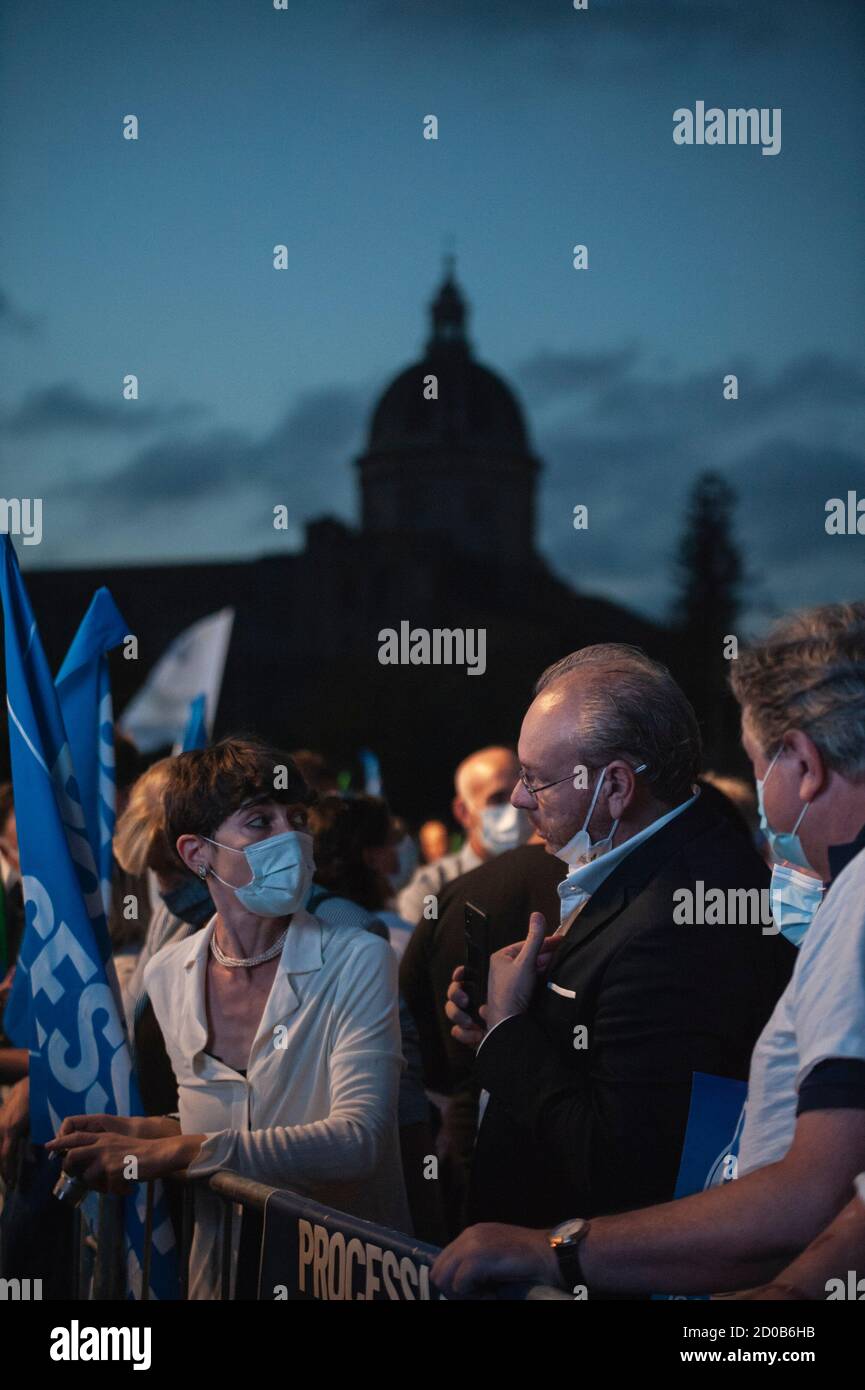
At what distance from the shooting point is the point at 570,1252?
2.52 metres

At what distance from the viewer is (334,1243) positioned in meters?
3.12

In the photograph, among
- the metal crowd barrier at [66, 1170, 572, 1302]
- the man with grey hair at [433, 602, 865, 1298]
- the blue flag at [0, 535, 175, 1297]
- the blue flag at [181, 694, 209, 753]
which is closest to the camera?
the man with grey hair at [433, 602, 865, 1298]

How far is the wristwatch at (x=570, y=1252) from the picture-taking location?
99.1 inches

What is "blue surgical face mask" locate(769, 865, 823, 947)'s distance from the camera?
3.11m

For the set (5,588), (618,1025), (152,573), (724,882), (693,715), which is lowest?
(618,1025)

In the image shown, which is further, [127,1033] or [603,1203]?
[127,1033]

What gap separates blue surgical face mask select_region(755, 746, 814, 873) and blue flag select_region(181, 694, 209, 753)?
3952 mm

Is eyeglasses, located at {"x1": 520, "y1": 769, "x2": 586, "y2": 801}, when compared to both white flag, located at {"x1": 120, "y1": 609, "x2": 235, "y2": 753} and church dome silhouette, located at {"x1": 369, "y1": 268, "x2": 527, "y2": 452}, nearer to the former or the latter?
white flag, located at {"x1": 120, "y1": 609, "x2": 235, "y2": 753}

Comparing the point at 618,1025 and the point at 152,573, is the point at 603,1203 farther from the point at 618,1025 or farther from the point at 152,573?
the point at 152,573

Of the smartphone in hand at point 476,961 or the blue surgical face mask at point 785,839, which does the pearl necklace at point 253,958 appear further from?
the blue surgical face mask at point 785,839

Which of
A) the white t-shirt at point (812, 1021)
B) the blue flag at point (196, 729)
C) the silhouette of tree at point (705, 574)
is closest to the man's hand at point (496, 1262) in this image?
the white t-shirt at point (812, 1021)

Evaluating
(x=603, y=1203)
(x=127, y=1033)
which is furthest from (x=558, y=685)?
(x=127, y=1033)

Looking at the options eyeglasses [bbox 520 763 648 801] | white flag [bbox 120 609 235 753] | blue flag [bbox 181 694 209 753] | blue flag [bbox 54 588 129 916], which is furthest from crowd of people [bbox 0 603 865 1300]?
white flag [bbox 120 609 235 753]
